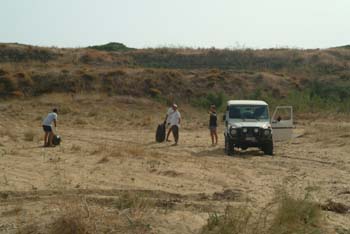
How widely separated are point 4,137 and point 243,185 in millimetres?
15335

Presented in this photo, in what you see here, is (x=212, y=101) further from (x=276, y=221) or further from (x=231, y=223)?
(x=231, y=223)

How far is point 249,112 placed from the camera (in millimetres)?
20891

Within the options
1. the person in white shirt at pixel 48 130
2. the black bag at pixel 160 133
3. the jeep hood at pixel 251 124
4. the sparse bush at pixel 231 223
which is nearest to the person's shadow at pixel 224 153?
the jeep hood at pixel 251 124

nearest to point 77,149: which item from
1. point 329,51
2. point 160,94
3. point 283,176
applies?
point 283,176

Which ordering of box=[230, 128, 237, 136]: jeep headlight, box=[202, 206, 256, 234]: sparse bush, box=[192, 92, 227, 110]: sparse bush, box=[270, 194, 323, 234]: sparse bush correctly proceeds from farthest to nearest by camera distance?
box=[192, 92, 227, 110]: sparse bush → box=[230, 128, 237, 136]: jeep headlight → box=[270, 194, 323, 234]: sparse bush → box=[202, 206, 256, 234]: sparse bush

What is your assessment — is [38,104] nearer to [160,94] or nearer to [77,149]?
[160,94]

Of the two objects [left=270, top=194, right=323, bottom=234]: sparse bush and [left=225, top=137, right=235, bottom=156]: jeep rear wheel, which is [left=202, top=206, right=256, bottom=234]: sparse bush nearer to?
[left=270, top=194, right=323, bottom=234]: sparse bush

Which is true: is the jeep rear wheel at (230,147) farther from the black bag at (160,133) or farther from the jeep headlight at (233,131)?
the black bag at (160,133)

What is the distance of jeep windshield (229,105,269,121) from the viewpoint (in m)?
20.8

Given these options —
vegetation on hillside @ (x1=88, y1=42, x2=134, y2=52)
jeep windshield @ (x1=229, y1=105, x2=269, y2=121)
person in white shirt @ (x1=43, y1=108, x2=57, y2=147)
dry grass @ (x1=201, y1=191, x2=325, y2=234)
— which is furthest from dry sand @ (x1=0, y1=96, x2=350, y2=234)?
vegetation on hillside @ (x1=88, y1=42, x2=134, y2=52)

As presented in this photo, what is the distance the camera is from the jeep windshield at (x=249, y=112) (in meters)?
20.8

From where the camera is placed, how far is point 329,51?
67312mm

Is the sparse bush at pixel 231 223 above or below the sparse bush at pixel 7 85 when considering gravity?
below

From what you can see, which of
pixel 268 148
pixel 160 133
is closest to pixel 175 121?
pixel 160 133
